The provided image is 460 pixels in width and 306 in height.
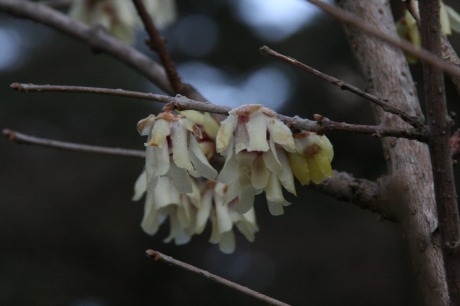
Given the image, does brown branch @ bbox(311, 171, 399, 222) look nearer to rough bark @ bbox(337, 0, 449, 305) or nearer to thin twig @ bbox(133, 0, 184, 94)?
rough bark @ bbox(337, 0, 449, 305)

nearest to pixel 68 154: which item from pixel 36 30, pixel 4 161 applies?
pixel 4 161

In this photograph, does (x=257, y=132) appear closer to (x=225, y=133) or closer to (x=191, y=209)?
(x=225, y=133)

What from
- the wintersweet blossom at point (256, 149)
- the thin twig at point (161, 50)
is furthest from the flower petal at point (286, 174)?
the thin twig at point (161, 50)

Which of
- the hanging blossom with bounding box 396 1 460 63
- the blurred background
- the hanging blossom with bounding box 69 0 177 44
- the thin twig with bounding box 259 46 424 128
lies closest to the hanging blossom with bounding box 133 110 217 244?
the thin twig with bounding box 259 46 424 128

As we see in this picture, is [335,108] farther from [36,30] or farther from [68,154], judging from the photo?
[36,30]

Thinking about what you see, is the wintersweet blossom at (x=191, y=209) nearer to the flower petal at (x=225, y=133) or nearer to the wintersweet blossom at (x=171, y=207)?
the wintersweet blossom at (x=171, y=207)
